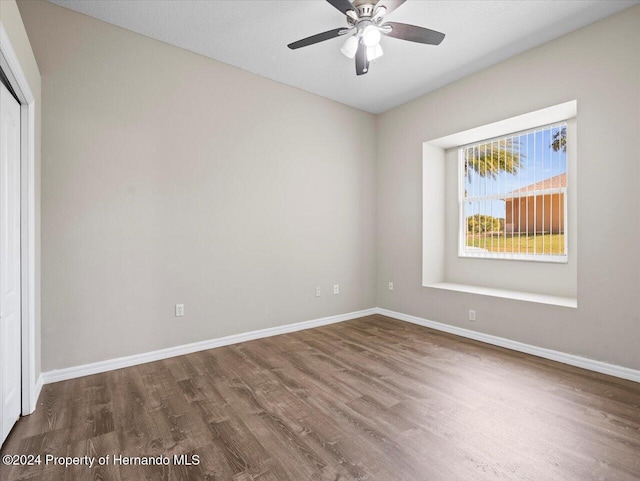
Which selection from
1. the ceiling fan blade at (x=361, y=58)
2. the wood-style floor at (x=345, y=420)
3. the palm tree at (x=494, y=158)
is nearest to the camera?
the wood-style floor at (x=345, y=420)

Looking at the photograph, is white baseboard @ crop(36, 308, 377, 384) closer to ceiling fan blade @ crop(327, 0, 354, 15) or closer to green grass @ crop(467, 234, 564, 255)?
green grass @ crop(467, 234, 564, 255)

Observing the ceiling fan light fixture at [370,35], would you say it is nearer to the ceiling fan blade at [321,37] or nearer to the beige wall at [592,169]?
the ceiling fan blade at [321,37]

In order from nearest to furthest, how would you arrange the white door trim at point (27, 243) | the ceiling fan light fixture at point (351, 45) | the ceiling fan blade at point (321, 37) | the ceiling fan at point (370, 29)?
→ the white door trim at point (27, 243) → the ceiling fan at point (370, 29) → the ceiling fan blade at point (321, 37) → the ceiling fan light fixture at point (351, 45)

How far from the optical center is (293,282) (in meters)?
4.12

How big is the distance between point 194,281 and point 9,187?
1.67 m

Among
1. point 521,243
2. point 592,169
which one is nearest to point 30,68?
point 592,169

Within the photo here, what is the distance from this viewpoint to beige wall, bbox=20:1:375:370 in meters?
2.70

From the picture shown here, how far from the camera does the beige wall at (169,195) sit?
106 inches

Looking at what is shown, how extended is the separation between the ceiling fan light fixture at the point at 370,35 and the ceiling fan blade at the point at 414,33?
9cm

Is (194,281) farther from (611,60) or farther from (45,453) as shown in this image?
(611,60)

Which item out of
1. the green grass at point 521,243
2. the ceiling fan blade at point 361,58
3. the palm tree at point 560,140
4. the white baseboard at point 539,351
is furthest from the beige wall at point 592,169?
the ceiling fan blade at point 361,58

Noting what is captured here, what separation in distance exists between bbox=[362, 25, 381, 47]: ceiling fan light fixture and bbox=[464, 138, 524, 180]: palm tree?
237 centimetres

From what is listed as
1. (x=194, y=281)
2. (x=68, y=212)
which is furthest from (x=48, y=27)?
(x=194, y=281)

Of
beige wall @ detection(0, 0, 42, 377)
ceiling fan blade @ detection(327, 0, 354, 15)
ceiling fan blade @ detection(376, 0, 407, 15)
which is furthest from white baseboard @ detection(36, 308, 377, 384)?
ceiling fan blade @ detection(376, 0, 407, 15)
